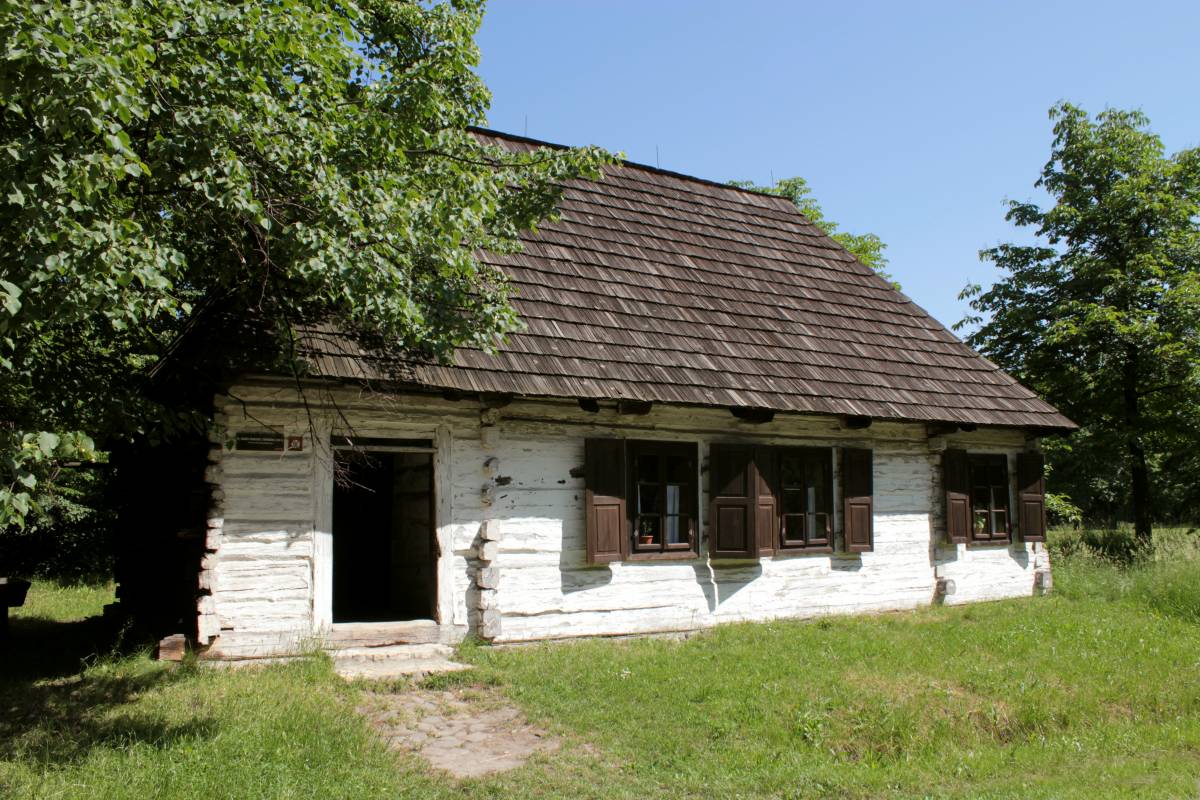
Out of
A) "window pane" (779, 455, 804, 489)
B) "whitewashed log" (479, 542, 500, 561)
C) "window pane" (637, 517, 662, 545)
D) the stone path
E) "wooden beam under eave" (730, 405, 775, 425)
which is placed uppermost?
"wooden beam under eave" (730, 405, 775, 425)

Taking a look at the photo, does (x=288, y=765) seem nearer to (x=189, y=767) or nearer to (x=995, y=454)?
(x=189, y=767)

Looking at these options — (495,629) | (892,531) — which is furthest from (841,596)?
(495,629)

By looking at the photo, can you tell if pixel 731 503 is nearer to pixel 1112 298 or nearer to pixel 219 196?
pixel 219 196

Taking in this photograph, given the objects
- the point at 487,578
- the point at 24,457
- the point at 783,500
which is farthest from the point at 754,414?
the point at 24,457

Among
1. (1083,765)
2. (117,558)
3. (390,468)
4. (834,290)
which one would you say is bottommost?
(1083,765)

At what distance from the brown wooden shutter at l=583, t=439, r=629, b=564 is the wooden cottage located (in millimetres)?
22

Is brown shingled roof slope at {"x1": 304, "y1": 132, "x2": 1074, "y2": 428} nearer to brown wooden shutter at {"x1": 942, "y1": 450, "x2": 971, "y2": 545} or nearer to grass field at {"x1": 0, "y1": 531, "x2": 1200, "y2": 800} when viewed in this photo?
brown wooden shutter at {"x1": 942, "y1": 450, "x2": 971, "y2": 545}

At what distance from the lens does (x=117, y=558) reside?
39.9ft

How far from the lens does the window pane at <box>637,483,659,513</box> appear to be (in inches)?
389

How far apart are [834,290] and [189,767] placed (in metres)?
10.7

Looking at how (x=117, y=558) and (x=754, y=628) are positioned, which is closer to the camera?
(x=754, y=628)

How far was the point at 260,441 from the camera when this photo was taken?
786 centimetres

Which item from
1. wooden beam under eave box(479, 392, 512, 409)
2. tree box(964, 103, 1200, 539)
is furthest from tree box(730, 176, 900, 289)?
wooden beam under eave box(479, 392, 512, 409)

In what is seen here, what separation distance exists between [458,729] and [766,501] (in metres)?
5.12
